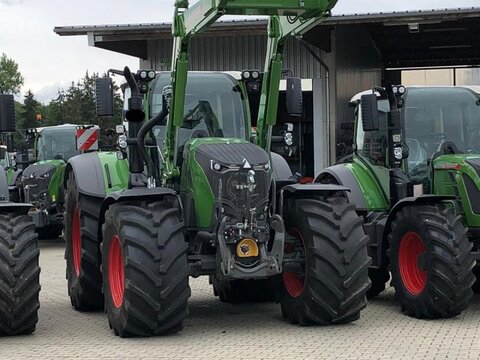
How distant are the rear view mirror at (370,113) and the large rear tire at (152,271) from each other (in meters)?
2.97

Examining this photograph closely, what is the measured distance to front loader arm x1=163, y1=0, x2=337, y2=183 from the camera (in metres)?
7.92

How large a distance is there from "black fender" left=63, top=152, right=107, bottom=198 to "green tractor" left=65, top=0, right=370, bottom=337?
0.08m

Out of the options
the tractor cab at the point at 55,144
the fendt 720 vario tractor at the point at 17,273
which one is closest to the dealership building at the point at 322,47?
the tractor cab at the point at 55,144

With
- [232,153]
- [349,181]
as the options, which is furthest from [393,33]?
[232,153]

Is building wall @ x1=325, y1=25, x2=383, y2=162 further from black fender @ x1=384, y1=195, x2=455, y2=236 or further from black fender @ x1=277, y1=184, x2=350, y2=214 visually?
black fender @ x1=277, y1=184, x2=350, y2=214

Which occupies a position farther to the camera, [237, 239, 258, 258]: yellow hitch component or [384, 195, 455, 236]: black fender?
[384, 195, 455, 236]: black fender

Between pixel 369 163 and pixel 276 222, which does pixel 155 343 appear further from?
pixel 369 163

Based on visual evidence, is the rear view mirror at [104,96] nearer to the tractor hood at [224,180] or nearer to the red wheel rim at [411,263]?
the tractor hood at [224,180]

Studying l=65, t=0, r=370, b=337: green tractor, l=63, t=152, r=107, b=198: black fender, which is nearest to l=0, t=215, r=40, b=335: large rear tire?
l=65, t=0, r=370, b=337: green tractor

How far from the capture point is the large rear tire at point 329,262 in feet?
27.1

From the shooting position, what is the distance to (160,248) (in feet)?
26.0

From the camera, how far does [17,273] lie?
7.98 metres

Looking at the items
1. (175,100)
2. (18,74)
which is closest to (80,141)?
(175,100)

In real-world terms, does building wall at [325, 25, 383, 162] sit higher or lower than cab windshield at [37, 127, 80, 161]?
higher
